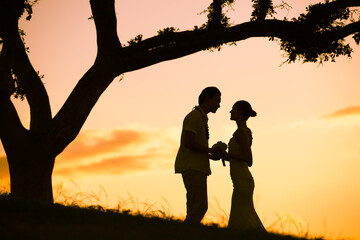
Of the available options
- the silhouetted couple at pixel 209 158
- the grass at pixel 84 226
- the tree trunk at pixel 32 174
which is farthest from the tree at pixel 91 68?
the silhouetted couple at pixel 209 158

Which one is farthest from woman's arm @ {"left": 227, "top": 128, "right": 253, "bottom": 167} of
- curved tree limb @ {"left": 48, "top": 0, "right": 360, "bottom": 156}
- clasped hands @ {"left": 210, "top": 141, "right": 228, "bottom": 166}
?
curved tree limb @ {"left": 48, "top": 0, "right": 360, "bottom": 156}

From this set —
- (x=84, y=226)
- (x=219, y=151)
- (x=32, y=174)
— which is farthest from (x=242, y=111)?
(x=32, y=174)

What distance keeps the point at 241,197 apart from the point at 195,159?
54.3 inches

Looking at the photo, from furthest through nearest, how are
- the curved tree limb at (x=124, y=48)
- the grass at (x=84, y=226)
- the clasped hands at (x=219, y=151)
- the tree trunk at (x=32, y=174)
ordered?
the curved tree limb at (x=124, y=48)
the tree trunk at (x=32, y=174)
the clasped hands at (x=219, y=151)
the grass at (x=84, y=226)

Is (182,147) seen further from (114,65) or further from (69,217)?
(114,65)

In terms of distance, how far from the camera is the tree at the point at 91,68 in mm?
11945

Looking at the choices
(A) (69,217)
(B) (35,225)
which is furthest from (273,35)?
(B) (35,225)

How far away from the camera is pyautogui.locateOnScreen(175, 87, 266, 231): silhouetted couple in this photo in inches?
321

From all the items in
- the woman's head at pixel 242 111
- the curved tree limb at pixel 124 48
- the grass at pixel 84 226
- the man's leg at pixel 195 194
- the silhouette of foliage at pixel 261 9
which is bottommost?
the grass at pixel 84 226

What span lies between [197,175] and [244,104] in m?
1.72

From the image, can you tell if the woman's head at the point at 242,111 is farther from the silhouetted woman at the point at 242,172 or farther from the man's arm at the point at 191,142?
the man's arm at the point at 191,142

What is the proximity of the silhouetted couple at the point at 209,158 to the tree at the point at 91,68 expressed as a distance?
4035 mm

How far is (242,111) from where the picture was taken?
9070 millimetres

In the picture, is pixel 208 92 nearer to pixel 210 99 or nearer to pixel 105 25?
pixel 210 99
